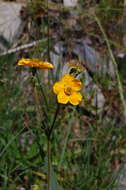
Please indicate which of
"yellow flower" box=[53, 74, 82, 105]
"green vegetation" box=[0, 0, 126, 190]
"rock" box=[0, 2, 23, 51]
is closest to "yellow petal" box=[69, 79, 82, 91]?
"yellow flower" box=[53, 74, 82, 105]

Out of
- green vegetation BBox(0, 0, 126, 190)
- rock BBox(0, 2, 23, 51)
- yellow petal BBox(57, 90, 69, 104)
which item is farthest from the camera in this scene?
rock BBox(0, 2, 23, 51)

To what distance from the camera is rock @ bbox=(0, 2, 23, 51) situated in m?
3.02

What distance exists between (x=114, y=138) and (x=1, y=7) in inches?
65.4

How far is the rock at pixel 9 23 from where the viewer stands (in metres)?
3.02

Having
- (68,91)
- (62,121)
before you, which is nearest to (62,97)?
(68,91)

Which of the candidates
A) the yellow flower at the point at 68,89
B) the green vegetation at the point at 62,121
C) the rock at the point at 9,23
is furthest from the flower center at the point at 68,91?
the rock at the point at 9,23

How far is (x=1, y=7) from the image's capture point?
3277 mm

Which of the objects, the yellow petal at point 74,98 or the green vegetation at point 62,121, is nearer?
the yellow petal at point 74,98

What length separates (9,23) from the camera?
3.22 metres

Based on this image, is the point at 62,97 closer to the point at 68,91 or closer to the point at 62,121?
the point at 68,91

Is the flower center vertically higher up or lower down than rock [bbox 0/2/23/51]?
lower down

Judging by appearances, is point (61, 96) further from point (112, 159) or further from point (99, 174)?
point (112, 159)

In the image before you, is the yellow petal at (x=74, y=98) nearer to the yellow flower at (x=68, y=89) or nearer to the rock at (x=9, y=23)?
the yellow flower at (x=68, y=89)

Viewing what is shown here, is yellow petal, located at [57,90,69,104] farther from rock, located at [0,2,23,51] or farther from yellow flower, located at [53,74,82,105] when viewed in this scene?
rock, located at [0,2,23,51]
